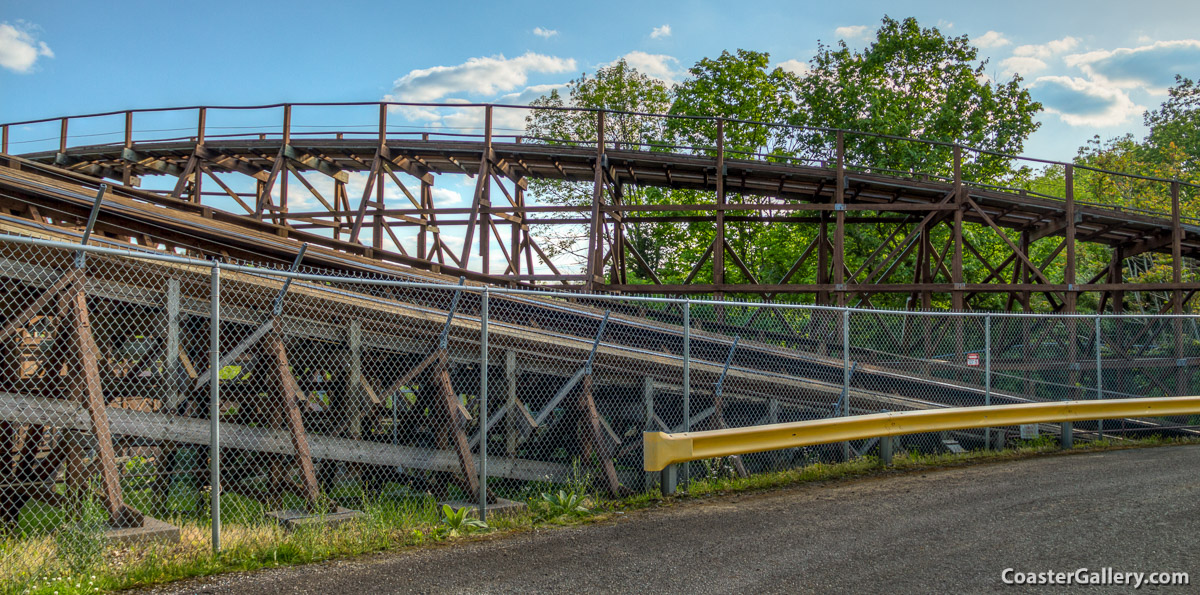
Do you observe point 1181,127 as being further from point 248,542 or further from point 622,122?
point 248,542

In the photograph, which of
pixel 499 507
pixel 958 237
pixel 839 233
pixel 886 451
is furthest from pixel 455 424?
pixel 958 237

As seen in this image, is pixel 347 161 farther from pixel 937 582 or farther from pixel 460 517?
pixel 937 582

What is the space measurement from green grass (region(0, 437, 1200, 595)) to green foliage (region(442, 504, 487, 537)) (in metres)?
0.02

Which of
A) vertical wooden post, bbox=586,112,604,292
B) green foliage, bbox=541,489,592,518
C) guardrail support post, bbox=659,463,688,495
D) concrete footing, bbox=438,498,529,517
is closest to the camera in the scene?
concrete footing, bbox=438,498,529,517

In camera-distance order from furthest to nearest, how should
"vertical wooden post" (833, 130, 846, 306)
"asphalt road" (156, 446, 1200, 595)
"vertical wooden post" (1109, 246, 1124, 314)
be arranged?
"vertical wooden post" (1109, 246, 1124, 314)
"vertical wooden post" (833, 130, 846, 306)
"asphalt road" (156, 446, 1200, 595)

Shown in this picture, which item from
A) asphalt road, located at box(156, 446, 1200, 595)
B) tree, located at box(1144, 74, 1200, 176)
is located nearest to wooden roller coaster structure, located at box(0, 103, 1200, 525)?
asphalt road, located at box(156, 446, 1200, 595)

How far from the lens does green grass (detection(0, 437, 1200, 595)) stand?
203 inches

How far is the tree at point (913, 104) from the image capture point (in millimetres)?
30141

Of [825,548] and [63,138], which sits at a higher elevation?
[63,138]

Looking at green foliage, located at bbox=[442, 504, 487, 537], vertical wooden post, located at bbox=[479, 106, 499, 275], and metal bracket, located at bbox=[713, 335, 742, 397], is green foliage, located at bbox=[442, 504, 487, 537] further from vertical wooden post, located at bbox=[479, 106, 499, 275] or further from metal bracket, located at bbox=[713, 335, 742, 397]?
vertical wooden post, located at bbox=[479, 106, 499, 275]

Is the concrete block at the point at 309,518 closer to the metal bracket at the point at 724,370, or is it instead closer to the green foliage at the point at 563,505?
the green foliage at the point at 563,505

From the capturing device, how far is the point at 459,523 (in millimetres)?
6820

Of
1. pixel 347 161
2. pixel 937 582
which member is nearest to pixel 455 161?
pixel 347 161

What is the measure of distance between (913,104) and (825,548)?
29.0 m
